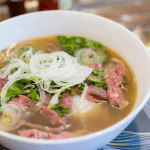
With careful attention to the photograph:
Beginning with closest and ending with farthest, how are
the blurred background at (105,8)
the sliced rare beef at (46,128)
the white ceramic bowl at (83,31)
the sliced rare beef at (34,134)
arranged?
1. the sliced rare beef at (34,134)
2. the sliced rare beef at (46,128)
3. the white ceramic bowl at (83,31)
4. the blurred background at (105,8)

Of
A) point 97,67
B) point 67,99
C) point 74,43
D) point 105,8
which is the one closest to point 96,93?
point 67,99

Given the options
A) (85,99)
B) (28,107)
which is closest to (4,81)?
(28,107)

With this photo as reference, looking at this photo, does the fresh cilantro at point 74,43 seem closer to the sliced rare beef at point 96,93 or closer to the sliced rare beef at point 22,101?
the sliced rare beef at point 96,93

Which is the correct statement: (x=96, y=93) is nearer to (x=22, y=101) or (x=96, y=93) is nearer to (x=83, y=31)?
(x=22, y=101)

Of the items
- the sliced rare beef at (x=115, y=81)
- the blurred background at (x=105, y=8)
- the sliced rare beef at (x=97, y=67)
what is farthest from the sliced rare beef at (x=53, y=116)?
the blurred background at (x=105, y=8)

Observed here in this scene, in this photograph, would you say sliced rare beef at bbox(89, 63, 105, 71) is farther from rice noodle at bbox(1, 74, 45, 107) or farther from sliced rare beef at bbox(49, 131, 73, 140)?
sliced rare beef at bbox(49, 131, 73, 140)

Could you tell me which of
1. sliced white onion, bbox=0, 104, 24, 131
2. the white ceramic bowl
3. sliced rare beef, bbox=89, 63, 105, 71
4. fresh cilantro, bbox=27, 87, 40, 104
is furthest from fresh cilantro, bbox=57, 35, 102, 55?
sliced white onion, bbox=0, 104, 24, 131
